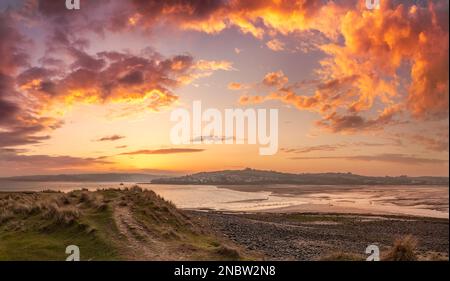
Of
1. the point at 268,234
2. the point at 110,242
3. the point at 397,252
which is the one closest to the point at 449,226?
the point at 268,234

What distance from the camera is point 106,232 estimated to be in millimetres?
19922

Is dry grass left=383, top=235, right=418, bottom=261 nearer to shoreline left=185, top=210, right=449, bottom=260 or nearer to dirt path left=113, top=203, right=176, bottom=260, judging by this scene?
shoreline left=185, top=210, right=449, bottom=260

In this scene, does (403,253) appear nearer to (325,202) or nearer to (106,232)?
(106,232)

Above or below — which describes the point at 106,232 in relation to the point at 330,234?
above

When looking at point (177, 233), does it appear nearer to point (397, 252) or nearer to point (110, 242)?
point (110, 242)

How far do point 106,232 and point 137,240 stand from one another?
5.60 ft

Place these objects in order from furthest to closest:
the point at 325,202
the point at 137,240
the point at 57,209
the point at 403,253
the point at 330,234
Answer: the point at 325,202
the point at 330,234
the point at 57,209
the point at 137,240
the point at 403,253

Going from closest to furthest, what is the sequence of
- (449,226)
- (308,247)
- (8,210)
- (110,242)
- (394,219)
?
1. (110,242)
2. (8,210)
3. (308,247)
4. (449,226)
5. (394,219)

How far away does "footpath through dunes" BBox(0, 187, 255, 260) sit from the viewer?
17.7 metres

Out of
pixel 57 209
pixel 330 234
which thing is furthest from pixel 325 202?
pixel 57 209

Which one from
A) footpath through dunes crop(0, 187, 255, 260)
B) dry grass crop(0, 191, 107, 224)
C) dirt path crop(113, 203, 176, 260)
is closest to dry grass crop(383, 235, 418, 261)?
footpath through dunes crop(0, 187, 255, 260)
